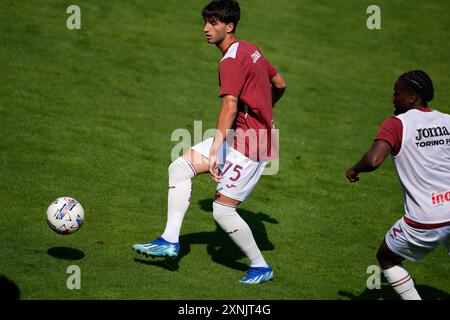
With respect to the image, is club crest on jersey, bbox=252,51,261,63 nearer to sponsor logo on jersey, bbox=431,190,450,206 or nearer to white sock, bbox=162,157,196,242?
white sock, bbox=162,157,196,242

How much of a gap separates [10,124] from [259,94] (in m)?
6.71

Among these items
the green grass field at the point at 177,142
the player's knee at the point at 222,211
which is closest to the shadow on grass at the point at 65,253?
the green grass field at the point at 177,142

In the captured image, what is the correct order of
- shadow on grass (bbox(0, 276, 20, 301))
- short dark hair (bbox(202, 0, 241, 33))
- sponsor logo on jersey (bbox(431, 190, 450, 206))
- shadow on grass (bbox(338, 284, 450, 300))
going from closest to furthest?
1. sponsor logo on jersey (bbox(431, 190, 450, 206))
2. shadow on grass (bbox(0, 276, 20, 301))
3. short dark hair (bbox(202, 0, 241, 33))
4. shadow on grass (bbox(338, 284, 450, 300))

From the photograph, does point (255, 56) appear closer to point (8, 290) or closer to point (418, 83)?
point (418, 83)

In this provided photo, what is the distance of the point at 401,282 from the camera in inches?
283

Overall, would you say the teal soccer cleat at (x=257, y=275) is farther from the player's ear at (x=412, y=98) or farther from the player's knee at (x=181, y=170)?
the player's ear at (x=412, y=98)

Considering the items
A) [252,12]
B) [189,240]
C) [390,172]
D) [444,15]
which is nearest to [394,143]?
[189,240]

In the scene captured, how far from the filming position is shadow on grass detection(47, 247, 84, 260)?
8.40 metres

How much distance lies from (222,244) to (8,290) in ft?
11.3

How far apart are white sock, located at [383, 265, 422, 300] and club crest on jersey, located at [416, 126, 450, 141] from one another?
1.52m

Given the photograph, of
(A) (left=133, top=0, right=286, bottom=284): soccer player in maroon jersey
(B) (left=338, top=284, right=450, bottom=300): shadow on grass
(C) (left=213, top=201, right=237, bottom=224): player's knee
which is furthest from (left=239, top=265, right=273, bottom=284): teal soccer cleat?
(B) (left=338, top=284, right=450, bottom=300): shadow on grass

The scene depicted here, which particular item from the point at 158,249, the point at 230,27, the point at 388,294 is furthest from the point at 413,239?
the point at 230,27

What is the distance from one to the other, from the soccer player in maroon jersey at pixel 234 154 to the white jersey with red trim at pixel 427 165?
1.87m

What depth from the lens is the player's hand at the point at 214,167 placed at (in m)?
7.70
